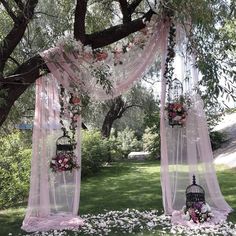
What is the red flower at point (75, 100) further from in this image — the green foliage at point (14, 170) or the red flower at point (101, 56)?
the green foliage at point (14, 170)

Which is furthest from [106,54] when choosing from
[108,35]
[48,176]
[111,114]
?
[111,114]

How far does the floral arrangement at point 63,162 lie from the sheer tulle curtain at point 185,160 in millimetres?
1431

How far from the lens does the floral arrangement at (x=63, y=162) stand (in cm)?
639

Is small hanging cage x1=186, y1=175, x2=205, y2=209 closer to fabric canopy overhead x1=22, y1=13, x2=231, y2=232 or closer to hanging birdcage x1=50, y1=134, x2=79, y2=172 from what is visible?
fabric canopy overhead x1=22, y1=13, x2=231, y2=232

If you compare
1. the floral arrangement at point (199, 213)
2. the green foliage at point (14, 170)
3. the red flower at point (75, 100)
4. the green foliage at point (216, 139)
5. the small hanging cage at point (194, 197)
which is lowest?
the floral arrangement at point (199, 213)

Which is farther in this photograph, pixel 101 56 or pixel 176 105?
pixel 176 105

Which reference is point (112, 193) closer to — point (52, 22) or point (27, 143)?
point (27, 143)

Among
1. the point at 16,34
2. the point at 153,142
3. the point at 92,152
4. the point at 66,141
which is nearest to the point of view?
the point at 16,34

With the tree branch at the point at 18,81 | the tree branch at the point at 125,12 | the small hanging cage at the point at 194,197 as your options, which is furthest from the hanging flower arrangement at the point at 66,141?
the small hanging cage at the point at 194,197

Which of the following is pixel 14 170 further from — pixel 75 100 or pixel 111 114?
pixel 111 114

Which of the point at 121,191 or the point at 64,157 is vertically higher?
the point at 64,157

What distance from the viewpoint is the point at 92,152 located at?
46.8 ft

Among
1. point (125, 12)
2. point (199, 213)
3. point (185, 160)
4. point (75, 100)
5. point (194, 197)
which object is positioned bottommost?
point (199, 213)

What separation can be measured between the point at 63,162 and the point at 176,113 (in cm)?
188
